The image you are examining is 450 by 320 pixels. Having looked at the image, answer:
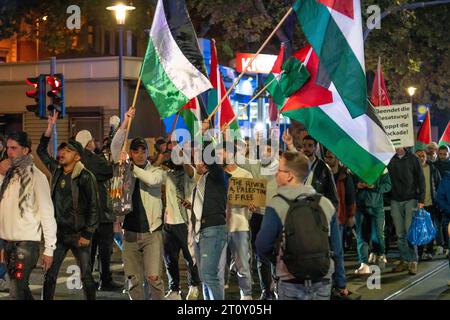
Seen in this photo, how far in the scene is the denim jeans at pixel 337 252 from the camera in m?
6.67

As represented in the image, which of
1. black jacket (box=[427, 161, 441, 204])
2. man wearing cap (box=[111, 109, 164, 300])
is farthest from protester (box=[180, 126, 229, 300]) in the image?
black jacket (box=[427, 161, 441, 204])

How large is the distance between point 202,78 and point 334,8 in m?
1.80

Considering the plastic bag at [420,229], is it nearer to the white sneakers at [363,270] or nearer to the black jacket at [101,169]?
the white sneakers at [363,270]

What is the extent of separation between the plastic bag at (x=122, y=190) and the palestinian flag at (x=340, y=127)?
1.88 m

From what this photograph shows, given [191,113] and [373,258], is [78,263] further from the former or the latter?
[373,258]

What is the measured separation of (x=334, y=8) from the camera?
9.49 m

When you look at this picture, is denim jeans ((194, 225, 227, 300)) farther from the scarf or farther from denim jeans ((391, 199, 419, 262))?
denim jeans ((391, 199, 419, 262))

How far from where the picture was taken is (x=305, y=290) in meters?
6.43

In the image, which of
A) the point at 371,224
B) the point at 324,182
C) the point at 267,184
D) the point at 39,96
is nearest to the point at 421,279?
the point at 371,224

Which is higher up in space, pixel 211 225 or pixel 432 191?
pixel 432 191

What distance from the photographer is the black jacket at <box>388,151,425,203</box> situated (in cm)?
1397

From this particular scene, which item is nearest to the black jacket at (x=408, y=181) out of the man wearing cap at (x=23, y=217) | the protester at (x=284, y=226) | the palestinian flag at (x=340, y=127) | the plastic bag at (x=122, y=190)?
the palestinian flag at (x=340, y=127)

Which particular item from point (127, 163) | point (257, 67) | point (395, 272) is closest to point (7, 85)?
point (257, 67)

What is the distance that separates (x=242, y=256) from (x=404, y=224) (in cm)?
461
